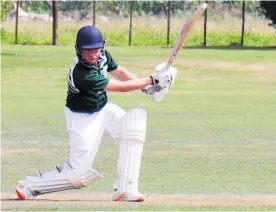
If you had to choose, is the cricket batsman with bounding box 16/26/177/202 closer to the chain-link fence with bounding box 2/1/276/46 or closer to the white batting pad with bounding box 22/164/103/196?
the white batting pad with bounding box 22/164/103/196

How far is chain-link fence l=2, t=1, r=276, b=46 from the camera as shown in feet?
169

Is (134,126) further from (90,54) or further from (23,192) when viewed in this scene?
(23,192)

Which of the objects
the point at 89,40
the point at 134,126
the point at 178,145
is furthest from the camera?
the point at 178,145

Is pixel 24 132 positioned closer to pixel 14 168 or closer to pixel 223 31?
pixel 14 168

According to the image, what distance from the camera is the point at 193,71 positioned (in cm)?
3073

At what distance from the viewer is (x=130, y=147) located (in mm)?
8164

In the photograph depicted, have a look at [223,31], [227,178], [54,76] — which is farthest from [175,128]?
[223,31]

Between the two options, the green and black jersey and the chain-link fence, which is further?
the chain-link fence

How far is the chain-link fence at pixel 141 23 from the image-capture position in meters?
51.5

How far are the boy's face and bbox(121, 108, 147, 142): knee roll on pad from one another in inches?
19.7

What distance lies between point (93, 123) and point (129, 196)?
637 mm

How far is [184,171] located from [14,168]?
67.8 inches

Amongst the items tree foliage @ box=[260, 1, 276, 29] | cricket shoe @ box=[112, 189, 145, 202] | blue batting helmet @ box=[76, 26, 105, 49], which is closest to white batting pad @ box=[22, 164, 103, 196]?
cricket shoe @ box=[112, 189, 145, 202]

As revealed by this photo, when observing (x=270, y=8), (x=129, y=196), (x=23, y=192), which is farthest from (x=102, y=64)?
(x=270, y=8)
